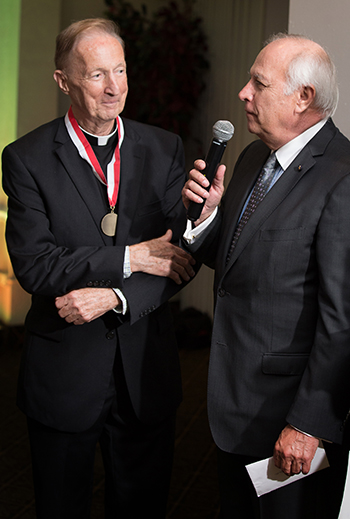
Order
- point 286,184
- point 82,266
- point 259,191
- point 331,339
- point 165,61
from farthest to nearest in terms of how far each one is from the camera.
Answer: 1. point 165,61
2. point 82,266
3. point 259,191
4. point 286,184
5. point 331,339

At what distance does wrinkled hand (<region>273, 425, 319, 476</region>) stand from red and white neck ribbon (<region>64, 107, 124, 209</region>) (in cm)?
93

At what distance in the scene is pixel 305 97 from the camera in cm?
147

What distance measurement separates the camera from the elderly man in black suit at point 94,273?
69.8 inches

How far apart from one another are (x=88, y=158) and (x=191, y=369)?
2830 mm

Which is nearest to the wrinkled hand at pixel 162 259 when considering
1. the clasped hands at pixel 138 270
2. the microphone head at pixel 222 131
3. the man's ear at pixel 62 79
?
the clasped hands at pixel 138 270

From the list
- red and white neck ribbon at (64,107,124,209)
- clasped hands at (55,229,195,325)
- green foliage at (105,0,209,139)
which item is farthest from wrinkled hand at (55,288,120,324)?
green foliage at (105,0,209,139)

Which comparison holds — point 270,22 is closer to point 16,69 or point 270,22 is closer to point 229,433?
point 16,69

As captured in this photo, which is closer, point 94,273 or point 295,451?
point 295,451

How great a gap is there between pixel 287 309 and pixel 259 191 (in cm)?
37

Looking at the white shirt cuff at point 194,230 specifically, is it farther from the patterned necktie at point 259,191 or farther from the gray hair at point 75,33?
the gray hair at point 75,33

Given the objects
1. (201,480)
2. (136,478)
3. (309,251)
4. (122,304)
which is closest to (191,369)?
(201,480)

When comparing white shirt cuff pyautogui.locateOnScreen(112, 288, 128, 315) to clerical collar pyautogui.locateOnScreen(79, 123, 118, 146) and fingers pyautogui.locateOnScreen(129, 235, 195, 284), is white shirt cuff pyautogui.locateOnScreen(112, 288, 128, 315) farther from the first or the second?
clerical collar pyautogui.locateOnScreen(79, 123, 118, 146)

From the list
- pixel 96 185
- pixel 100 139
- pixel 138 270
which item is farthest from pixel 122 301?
pixel 100 139

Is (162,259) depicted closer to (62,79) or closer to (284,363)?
(284,363)
